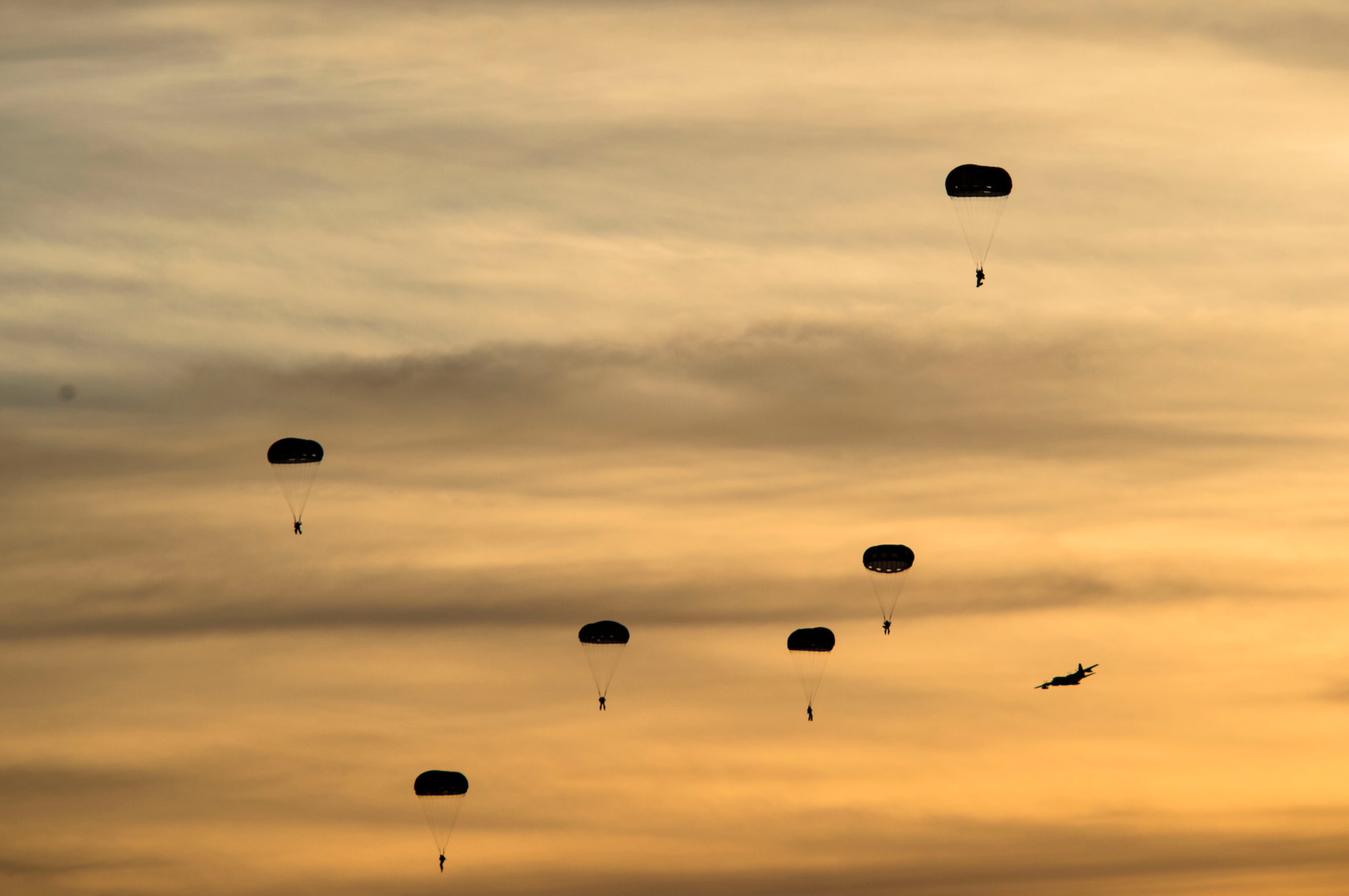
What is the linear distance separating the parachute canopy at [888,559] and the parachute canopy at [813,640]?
7358 millimetres

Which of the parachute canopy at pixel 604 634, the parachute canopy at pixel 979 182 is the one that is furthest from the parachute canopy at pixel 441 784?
the parachute canopy at pixel 979 182

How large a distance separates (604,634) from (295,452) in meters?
21.4

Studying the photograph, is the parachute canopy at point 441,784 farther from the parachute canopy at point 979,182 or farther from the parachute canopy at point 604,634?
the parachute canopy at point 979,182

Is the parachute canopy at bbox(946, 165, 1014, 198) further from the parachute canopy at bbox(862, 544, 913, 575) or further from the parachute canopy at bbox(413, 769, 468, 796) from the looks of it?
the parachute canopy at bbox(413, 769, 468, 796)

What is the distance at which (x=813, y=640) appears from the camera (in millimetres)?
180500

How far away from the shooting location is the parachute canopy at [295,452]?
173 meters

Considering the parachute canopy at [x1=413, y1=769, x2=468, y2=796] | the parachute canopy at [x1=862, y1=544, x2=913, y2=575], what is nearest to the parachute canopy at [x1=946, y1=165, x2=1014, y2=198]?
the parachute canopy at [x1=862, y1=544, x2=913, y2=575]

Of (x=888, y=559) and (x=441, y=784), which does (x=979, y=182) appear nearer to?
(x=888, y=559)

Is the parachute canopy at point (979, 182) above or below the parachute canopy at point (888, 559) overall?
above

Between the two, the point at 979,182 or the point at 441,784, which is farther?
the point at 441,784

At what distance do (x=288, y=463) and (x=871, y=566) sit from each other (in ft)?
110

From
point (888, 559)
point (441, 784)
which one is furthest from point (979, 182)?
point (441, 784)

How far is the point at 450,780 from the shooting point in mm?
183000

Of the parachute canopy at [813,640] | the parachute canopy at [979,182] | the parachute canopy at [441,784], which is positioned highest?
the parachute canopy at [979,182]
